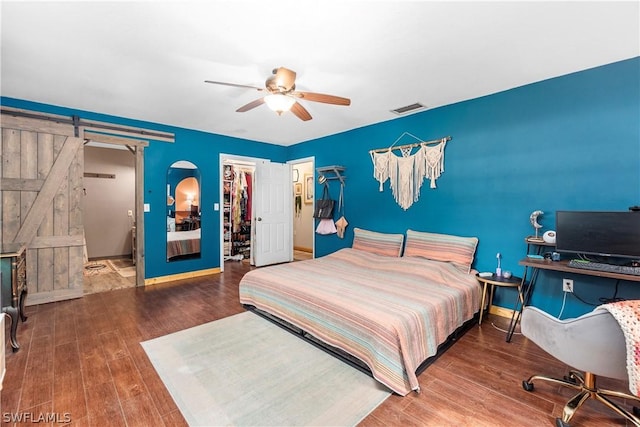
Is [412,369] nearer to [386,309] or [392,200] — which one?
[386,309]

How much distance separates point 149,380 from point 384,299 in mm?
1896

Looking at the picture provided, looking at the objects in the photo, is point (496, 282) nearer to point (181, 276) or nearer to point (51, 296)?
point (181, 276)

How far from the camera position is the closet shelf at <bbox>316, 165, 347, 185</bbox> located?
4.82m

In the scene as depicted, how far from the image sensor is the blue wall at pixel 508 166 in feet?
8.37

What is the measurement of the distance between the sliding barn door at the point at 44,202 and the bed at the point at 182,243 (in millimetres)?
1174

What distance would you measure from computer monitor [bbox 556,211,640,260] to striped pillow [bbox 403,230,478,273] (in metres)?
0.85

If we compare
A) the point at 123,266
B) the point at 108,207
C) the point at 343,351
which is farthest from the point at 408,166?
the point at 108,207

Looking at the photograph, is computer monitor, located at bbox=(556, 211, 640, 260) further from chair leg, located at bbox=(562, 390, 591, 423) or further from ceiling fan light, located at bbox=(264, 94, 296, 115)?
ceiling fan light, located at bbox=(264, 94, 296, 115)

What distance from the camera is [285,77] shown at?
232 centimetres

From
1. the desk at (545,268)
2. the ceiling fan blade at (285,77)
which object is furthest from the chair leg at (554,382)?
the ceiling fan blade at (285,77)

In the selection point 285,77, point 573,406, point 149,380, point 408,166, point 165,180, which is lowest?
point 149,380

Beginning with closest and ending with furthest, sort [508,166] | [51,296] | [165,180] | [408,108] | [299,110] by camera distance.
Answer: [299,110] → [508,166] → [51,296] → [408,108] → [165,180]

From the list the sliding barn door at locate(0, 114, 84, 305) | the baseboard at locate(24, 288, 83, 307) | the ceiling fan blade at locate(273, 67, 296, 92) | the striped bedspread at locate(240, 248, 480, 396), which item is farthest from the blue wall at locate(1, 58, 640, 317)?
the ceiling fan blade at locate(273, 67, 296, 92)

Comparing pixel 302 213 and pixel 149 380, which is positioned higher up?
pixel 302 213
